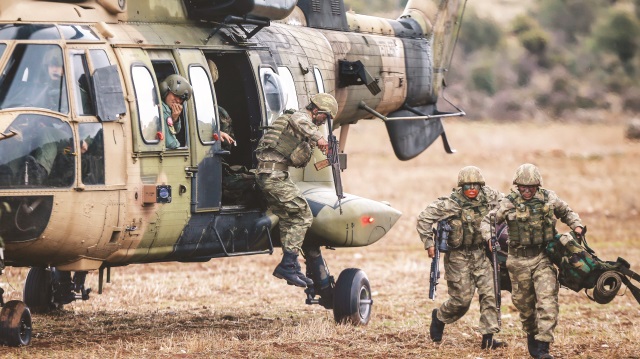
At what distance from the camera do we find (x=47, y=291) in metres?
13.2

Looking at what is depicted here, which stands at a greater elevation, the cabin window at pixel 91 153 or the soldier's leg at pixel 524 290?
the cabin window at pixel 91 153

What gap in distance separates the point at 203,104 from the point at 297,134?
0.93m

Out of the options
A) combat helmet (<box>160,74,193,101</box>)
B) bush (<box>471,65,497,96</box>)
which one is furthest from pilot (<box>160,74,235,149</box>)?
bush (<box>471,65,497,96</box>)

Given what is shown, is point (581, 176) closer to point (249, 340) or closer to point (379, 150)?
point (379, 150)

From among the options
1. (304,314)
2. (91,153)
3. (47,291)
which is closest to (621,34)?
(304,314)

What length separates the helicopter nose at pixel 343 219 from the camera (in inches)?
484

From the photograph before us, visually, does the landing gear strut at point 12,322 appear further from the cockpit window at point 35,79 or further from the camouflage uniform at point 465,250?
the camouflage uniform at point 465,250

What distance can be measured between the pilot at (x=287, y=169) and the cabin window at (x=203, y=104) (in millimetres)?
633

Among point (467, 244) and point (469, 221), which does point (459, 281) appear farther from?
point (469, 221)

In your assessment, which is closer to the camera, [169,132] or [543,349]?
[543,349]

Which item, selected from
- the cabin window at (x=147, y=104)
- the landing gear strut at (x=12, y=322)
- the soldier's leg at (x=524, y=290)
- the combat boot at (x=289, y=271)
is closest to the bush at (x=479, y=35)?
the combat boot at (x=289, y=271)

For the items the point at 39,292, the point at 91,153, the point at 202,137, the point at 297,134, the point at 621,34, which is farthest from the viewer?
the point at 621,34

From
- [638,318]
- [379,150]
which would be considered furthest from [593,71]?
[638,318]

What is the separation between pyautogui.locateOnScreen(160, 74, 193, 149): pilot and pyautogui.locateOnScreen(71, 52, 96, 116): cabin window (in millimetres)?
Answer: 779
